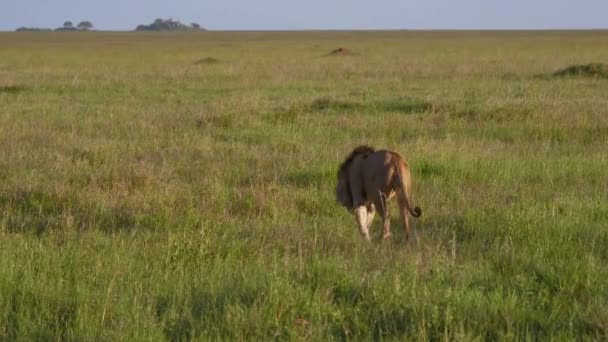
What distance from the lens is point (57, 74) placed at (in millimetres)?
27734

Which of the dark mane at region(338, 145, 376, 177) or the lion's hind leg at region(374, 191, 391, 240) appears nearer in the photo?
the lion's hind leg at region(374, 191, 391, 240)

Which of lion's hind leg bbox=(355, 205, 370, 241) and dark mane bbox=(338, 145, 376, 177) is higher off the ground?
dark mane bbox=(338, 145, 376, 177)

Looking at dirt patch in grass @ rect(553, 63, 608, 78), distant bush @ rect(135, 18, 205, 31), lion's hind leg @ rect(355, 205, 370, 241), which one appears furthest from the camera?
distant bush @ rect(135, 18, 205, 31)

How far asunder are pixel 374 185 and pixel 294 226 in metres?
1.03

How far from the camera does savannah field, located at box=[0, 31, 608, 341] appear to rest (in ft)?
15.1

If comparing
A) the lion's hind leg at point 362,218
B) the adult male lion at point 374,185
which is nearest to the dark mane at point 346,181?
the adult male lion at point 374,185

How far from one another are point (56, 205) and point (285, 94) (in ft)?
39.9

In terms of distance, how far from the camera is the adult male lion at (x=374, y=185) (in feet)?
20.5

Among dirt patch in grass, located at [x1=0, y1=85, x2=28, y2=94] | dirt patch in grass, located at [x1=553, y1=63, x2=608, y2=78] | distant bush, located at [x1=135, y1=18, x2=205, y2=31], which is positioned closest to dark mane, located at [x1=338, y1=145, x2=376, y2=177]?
dirt patch in grass, located at [x1=0, y1=85, x2=28, y2=94]

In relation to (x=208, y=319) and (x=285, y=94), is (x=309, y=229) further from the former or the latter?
(x=285, y=94)

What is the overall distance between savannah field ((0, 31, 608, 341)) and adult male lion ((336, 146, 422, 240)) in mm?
254

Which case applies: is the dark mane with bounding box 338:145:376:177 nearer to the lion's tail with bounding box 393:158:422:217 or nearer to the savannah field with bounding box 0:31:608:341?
the lion's tail with bounding box 393:158:422:217

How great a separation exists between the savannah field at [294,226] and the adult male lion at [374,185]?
25 cm

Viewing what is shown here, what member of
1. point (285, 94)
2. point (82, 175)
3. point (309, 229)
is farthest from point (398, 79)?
point (309, 229)
